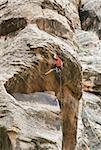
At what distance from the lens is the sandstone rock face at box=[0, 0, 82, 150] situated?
9.28 meters

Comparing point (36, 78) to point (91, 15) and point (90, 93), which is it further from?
point (91, 15)

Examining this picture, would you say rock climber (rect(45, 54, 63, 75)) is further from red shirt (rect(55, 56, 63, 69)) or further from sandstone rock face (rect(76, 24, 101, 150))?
sandstone rock face (rect(76, 24, 101, 150))

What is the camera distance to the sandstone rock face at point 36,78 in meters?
9.28

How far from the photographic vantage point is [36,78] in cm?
1091

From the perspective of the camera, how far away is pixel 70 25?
44.8ft

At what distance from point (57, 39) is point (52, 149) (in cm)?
364

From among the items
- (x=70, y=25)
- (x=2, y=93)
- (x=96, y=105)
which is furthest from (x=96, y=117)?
(x=2, y=93)

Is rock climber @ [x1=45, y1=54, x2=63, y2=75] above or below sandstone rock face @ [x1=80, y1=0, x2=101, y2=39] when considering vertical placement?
below

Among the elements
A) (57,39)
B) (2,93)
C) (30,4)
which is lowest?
(2,93)

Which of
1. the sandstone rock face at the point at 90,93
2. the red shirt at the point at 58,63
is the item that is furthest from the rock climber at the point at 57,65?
the sandstone rock face at the point at 90,93

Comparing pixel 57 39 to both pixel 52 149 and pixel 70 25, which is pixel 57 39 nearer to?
pixel 70 25

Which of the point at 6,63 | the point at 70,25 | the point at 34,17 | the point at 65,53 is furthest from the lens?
the point at 70,25

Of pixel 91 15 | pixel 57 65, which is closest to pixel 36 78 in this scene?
pixel 57 65

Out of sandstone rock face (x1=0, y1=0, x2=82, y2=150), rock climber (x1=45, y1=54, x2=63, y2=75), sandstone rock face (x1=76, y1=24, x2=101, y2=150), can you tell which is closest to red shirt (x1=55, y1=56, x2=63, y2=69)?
rock climber (x1=45, y1=54, x2=63, y2=75)
